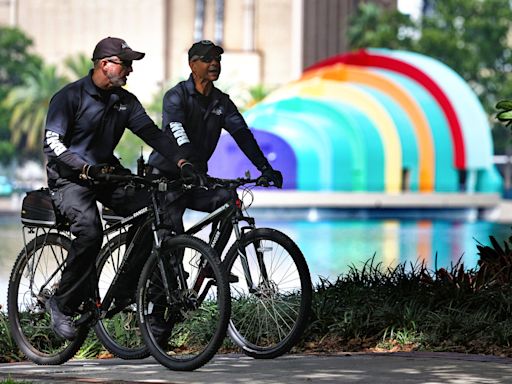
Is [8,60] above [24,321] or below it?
above

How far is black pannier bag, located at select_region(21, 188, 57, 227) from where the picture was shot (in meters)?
8.19

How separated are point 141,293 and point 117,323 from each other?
790 millimetres

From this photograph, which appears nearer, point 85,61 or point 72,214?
point 72,214

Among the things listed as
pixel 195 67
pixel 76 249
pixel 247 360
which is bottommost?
pixel 247 360

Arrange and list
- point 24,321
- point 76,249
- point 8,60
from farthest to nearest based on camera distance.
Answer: point 8,60, point 24,321, point 76,249

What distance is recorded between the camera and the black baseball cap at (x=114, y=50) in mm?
7852

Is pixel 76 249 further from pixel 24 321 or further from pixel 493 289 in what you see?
pixel 493 289

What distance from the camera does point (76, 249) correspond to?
793 centimetres

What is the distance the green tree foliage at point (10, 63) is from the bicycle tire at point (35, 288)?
9071 centimetres

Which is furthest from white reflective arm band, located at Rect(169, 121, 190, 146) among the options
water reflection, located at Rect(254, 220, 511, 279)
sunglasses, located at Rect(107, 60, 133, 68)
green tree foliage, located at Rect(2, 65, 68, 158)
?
green tree foliage, located at Rect(2, 65, 68, 158)

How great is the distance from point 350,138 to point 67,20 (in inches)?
3139

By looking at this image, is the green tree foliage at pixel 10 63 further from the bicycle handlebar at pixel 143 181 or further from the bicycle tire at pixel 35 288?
the bicycle handlebar at pixel 143 181

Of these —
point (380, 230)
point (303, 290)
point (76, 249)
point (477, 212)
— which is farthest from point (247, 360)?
point (477, 212)

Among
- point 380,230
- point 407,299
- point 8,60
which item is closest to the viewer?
point 407,299
